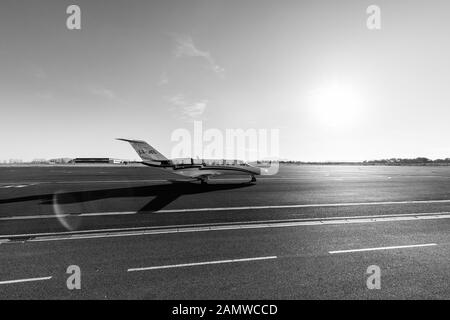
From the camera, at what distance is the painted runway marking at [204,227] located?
27.2 feet

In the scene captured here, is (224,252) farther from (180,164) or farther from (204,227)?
(180,164)

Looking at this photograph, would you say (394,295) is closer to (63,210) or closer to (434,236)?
(434,236)

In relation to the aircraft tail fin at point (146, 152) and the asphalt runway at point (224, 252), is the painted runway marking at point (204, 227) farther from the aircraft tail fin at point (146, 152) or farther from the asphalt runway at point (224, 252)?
the aircraft tail fin at point (146, 152)

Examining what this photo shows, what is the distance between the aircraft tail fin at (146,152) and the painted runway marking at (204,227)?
15.2 meters

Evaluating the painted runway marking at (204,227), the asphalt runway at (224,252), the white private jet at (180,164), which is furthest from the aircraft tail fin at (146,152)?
the painted runway marking at (204,227)

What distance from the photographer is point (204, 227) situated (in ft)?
31.3

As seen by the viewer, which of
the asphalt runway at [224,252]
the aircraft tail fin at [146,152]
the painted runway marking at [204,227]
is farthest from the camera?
the aircraft tail fin at [146,152]

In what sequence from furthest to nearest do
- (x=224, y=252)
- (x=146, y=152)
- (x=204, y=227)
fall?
(x=146, y=152) < (x=204, y=227) < (x=224, y=252)

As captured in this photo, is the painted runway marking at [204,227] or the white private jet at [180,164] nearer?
the painted runway marking at [204,227]

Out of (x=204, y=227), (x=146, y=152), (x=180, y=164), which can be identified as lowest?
(x=204, y=227)

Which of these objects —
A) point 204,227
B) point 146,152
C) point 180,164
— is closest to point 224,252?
point 204,227

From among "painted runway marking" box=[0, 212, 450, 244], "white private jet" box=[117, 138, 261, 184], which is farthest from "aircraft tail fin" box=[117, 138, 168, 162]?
"painted runway marking" box=[0, 212, 450, 244]

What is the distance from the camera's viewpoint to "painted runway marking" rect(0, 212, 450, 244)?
8.30m

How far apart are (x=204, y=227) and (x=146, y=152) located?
16168mm
